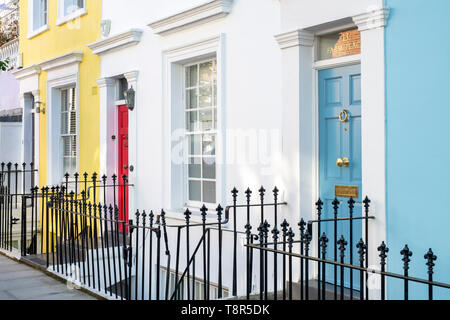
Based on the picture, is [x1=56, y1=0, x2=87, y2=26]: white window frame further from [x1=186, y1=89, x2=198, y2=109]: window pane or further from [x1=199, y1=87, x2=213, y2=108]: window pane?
[x1=199, y1=87, x2=213, y2=108]: window pane

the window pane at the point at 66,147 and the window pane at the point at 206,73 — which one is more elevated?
the window pane at the point at 206,73

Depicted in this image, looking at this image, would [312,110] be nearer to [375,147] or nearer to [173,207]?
[375,147]

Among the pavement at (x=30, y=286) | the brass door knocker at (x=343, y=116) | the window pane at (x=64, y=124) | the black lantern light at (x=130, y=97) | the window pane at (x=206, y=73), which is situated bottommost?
the pavement at (x=30, y=286)

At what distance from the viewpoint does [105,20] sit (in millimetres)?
10102

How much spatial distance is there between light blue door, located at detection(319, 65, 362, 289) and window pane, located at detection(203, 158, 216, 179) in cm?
195

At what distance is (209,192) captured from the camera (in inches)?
318

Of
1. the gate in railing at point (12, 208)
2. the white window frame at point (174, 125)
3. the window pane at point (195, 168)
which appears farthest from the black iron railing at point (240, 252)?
the gate in railing at point (12, 208)

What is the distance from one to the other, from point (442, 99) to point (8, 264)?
6351 millimetres

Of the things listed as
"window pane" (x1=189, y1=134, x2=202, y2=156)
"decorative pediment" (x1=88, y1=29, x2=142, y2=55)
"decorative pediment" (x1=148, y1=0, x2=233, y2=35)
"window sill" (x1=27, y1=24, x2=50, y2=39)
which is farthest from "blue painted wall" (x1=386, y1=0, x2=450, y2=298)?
"window sill" (x1=27, y1=24, x2=50, y2=39)

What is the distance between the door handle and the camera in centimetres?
607

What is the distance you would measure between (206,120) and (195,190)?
99cm

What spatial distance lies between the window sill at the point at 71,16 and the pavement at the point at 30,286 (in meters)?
4.77

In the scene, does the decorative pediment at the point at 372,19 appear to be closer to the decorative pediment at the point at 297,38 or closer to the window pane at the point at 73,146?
the decorative pediment at the point at 297,38

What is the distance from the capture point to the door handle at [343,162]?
6.07 m
